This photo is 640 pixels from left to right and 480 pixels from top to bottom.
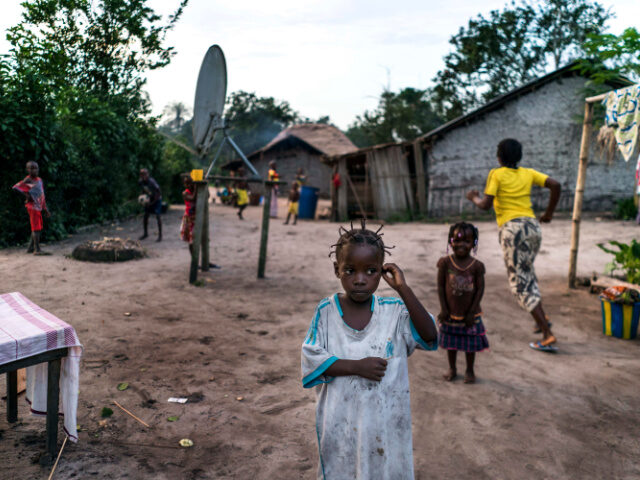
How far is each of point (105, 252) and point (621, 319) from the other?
7.15m

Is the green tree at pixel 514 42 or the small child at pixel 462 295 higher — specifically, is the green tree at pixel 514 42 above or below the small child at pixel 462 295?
above

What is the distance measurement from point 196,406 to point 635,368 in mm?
3504

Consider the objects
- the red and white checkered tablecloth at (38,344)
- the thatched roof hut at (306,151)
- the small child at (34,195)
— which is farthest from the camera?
the thatched roof hut at (306,151)

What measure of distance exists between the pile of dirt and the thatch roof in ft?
54.6

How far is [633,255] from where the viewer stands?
19.3 ft

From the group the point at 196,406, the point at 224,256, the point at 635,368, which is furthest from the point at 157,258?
the point at 635,368

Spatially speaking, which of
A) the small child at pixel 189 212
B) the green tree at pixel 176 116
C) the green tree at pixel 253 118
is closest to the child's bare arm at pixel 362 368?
the small child at pixel 189 212

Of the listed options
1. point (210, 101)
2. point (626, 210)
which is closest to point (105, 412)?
point (210, 101)

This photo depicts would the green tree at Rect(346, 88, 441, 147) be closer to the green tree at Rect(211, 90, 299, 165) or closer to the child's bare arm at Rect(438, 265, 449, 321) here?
the green tree at Rect(211, 90, 299, 165)

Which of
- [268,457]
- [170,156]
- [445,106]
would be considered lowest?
[268,457]

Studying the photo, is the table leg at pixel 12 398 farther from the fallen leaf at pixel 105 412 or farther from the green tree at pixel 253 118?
the green tree at pixel 253 118

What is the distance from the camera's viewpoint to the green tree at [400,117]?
29438 millimetres

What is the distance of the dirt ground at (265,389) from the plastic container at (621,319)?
0.57 feet

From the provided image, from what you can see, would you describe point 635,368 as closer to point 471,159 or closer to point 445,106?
point 471,159
